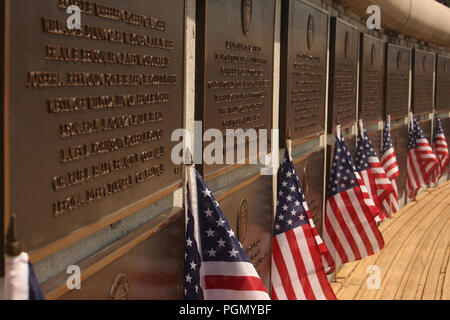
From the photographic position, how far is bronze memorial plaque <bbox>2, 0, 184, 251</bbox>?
166 cm

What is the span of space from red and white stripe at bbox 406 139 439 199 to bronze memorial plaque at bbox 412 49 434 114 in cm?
90

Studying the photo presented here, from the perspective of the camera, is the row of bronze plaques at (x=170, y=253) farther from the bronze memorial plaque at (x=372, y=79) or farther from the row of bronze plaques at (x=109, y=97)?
the bronze memorial plaque at (x=372, y=79)

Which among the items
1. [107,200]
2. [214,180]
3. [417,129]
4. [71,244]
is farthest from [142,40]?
[417,129]

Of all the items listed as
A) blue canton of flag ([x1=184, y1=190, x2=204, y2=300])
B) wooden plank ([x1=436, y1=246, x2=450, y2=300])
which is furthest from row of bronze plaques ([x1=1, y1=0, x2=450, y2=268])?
wooden plank ([x1=436, y1=246, x2=450, y2=300])

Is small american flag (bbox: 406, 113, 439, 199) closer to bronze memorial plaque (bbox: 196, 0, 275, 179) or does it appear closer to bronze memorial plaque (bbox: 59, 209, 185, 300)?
bronze memorial plaque (bbox: 196, 0, 275, 179)

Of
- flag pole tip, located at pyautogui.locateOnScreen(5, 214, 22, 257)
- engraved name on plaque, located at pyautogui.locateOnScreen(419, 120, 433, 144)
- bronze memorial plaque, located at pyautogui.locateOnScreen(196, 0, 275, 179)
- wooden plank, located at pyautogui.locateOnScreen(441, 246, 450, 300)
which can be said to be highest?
bronze memorial plaque, located at pyautogui.locateOnScreen(196, 0, 275, 179)

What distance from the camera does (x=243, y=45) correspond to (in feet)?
11.7

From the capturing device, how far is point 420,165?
9906 millimetres

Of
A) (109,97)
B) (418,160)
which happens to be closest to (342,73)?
(418,160)

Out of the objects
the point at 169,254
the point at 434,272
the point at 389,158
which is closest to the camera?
the point at 169,254

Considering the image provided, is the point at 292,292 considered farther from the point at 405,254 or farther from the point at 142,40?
the point at 405,254

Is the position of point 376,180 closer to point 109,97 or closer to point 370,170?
point 370,170

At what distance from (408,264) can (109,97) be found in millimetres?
5192

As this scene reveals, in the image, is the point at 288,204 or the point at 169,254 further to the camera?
the point at 288,204
